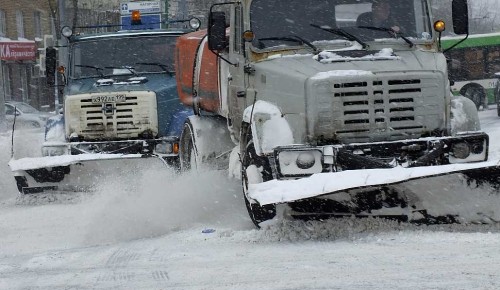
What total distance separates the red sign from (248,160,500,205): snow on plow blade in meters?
45.6

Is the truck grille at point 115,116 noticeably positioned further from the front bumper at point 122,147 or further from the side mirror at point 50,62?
the side mirror at point 50,62

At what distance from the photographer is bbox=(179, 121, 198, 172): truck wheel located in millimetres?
12695

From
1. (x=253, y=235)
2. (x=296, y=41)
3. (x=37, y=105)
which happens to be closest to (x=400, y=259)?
(x=253, y=235)

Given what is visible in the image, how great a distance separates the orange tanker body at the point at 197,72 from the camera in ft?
38.9

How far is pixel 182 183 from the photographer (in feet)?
37.1

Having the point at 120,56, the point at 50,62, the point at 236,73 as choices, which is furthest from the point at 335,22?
the point at 50,62

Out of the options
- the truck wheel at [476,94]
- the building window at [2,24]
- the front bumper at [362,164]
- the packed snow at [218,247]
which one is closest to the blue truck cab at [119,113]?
the packed snow at [218,247]

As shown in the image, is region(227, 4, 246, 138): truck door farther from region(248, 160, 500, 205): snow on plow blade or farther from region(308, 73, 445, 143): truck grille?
region(248, 160, 500, 205): snow on plow blade

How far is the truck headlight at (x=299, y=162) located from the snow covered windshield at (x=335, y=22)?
151 cm

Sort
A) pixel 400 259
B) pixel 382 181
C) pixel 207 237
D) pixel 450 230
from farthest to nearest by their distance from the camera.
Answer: pixel 207 237 → pixel 450 230 → pixel 382 181 → pixel 400 259

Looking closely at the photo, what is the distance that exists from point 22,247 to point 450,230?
398 centimetres

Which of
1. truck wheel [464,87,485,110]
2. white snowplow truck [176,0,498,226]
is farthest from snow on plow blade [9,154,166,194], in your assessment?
truck wheel [464,87,485,110]

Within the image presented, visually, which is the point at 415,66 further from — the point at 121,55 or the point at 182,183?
the point at 121,55

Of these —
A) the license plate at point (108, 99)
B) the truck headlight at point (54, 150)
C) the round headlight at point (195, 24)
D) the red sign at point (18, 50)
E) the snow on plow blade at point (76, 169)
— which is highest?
the round headlight at point (195, 24)
